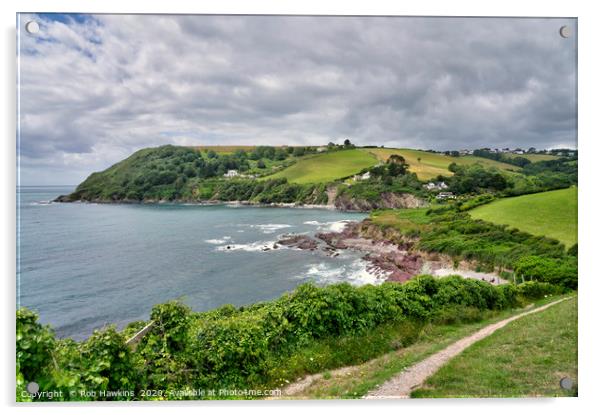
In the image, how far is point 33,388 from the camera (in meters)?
3.96

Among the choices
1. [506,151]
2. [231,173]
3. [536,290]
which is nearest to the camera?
[506,151]

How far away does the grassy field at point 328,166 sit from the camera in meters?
7.12

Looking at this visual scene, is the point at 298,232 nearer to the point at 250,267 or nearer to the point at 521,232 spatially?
the point at 250,267

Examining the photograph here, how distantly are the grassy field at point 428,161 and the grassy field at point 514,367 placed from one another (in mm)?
3137

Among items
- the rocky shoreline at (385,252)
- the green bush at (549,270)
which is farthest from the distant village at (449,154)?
the green bush at (549,270)

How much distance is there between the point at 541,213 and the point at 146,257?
7.40 metres

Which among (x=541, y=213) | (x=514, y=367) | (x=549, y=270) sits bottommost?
(x=514, y=367)

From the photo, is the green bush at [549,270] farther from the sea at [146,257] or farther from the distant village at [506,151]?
the sea at [146,257]

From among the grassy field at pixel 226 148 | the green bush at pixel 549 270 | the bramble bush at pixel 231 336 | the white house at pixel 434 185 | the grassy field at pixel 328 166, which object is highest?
the grassy field at pixel 226 148

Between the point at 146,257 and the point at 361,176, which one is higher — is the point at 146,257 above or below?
below

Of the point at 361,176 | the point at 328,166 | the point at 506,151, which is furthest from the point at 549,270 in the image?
the point at 328,166

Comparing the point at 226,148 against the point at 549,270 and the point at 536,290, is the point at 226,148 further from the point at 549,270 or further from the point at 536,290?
the point at 536,290

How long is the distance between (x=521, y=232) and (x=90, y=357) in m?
7.55

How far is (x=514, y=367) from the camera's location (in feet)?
15.0
